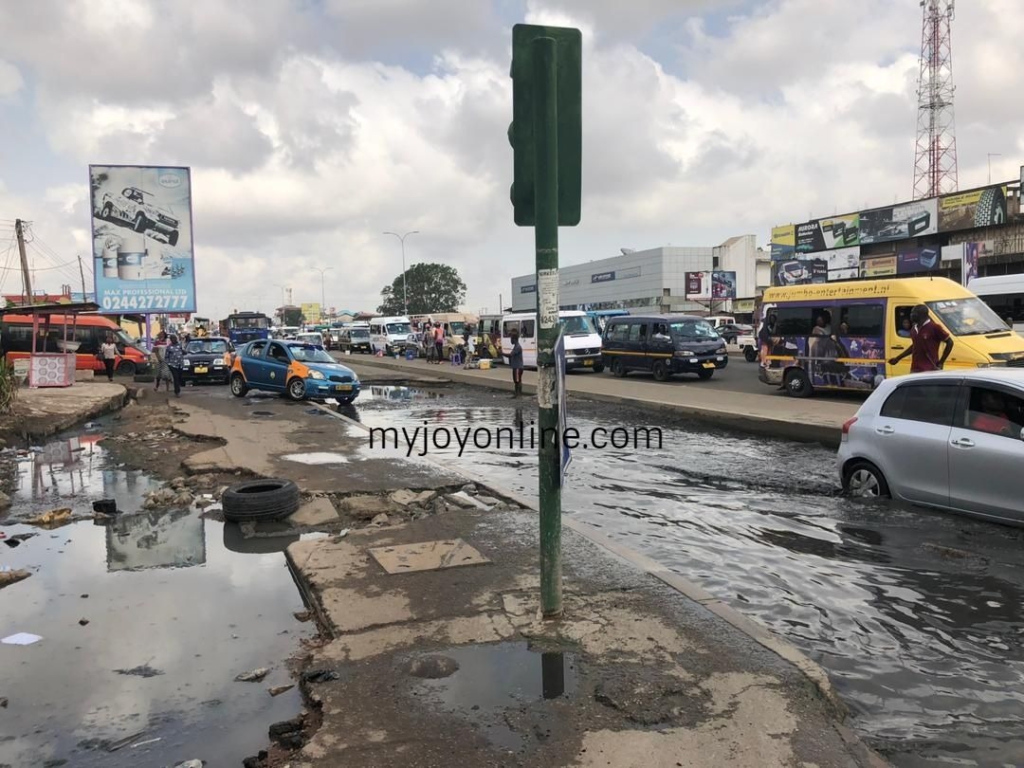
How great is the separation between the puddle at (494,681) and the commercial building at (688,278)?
7800 centimetres

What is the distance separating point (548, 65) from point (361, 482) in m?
6.01

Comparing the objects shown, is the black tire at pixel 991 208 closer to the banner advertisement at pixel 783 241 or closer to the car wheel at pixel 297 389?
the banner advertisement at pixel 783 241

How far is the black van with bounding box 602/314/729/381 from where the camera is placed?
77.5 feet

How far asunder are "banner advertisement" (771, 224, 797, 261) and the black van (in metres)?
42.6

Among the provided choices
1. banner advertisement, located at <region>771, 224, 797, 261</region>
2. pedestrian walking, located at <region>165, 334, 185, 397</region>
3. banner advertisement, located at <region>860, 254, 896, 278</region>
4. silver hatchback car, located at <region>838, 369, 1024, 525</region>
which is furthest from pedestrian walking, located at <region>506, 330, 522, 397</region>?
banner advertisement, located at <region>771, 224, 797, 261</region>

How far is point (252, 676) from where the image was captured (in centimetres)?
429

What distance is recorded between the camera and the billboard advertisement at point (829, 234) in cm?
5616

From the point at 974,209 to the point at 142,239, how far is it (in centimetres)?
4480

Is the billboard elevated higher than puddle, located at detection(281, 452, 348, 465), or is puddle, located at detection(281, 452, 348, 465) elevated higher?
the billboard

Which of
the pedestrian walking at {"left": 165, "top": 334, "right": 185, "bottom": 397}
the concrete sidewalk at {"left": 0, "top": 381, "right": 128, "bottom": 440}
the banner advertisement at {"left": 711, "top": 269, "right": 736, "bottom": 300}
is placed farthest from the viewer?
the banner advertisement at {"left": 711, "top": 269, "right": 736, "bottom": 300}

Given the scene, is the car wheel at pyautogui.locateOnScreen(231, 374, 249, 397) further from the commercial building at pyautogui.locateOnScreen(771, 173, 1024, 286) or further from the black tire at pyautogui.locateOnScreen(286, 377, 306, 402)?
the commercial building at pyautogui.locateOnScreen(771, 173, 1024, 286)

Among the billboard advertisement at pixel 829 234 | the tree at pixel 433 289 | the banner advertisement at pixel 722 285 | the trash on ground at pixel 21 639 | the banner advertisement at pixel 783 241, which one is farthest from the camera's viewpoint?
the tree at pixel 433 289

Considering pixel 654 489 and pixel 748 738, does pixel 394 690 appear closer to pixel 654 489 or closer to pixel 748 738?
pixel 748 738

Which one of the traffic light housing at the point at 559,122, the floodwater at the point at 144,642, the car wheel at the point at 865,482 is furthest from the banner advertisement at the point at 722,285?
the traffic light housing at the point at 559,122
